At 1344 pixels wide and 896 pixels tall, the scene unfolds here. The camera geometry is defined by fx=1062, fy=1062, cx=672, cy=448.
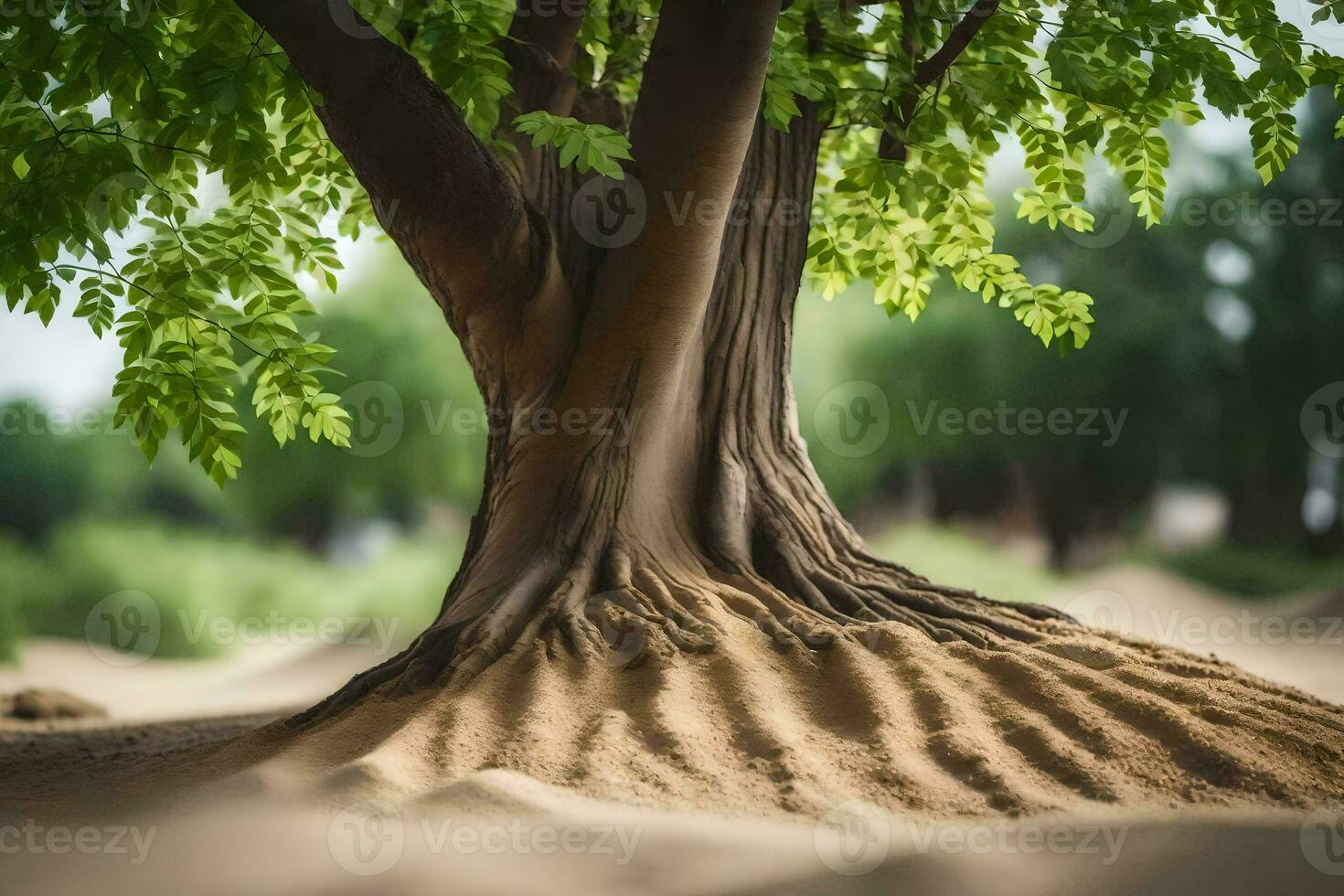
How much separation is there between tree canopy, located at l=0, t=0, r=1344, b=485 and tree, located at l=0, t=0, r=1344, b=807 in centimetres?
1

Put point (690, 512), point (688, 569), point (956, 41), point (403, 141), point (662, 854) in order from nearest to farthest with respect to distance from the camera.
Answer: point (662, 854)
point (403, 141)
point (956, 41)
point (688, 569)
point (690, 512)

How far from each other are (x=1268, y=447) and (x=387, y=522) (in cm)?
882

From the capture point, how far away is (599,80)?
13.6 feet

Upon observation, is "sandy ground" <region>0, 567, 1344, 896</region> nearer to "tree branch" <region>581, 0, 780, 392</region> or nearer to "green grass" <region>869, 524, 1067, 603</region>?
"tree branch" <region>581, 0, 780, 392</region>

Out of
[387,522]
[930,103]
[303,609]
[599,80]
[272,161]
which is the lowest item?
[303,609]

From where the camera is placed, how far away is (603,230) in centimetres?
345

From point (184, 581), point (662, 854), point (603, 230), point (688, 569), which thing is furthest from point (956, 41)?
point (184, 581)

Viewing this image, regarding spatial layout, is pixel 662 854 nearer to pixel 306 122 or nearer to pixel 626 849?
pixel 626 849

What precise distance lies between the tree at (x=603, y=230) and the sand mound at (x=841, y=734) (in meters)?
0.04

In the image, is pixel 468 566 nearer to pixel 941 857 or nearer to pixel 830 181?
pixel 941 857

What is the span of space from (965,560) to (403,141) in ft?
28.3

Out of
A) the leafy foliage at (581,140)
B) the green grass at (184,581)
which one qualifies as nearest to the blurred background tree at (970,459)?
the green grass at (184,581)

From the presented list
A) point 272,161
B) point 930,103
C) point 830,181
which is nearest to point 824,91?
point 930,103

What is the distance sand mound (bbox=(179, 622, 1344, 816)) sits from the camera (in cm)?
212
